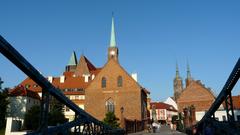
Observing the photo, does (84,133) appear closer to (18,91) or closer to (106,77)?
(106,77)

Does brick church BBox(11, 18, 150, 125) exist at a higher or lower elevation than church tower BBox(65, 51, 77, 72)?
lower

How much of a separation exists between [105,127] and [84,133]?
517cm

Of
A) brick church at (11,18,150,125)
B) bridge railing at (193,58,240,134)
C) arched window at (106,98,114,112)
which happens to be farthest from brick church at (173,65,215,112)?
bridge railing at (193,58,240,134)

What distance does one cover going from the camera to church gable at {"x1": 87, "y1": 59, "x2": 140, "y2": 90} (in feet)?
196

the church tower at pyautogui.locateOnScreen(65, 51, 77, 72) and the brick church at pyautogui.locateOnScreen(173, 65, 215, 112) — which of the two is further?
the church tower at pyautogui.locateOnScreen(65, 51, 77, 72)

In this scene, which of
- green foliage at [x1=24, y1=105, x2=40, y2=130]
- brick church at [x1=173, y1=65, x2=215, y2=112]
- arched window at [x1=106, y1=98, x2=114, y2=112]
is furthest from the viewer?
brick church at [x1=173, y1=65, x2=215, y2=112]

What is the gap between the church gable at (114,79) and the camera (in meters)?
59.7

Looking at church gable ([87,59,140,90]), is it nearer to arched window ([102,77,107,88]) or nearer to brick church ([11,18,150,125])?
brick church ([11,18,150,125])

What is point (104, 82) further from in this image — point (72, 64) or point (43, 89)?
point (43, 89)

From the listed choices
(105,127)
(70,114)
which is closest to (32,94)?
(70,114)

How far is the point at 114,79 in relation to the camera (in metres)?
60.3

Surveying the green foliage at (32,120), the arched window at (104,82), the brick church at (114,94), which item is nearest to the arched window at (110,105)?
the brick church at (114,94)

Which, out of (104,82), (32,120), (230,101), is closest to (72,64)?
(104,82)

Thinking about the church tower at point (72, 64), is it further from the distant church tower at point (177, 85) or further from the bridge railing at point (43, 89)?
the bridge railing at point (43, 89)
